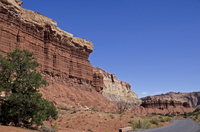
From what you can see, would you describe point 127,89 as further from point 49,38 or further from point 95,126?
point 95,126

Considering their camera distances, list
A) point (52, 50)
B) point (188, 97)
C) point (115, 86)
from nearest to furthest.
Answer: point (52, 50) < point (115, 86) < point (188, 97)

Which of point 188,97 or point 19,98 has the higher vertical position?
point 19,98

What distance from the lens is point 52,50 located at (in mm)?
45719

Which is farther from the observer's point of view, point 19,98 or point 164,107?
point 164,107

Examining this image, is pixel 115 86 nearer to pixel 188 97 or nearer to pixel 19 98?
pixel 188 97

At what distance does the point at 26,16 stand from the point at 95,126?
1260 inches

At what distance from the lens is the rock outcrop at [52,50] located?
114ft

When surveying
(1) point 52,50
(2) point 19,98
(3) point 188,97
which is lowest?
(3) point 188,97

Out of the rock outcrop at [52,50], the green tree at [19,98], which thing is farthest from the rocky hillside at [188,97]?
the green tree at [19,98]

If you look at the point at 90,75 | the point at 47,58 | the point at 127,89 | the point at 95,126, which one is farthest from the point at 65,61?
the point at 127,89

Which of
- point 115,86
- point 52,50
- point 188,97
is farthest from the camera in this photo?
point 188,97

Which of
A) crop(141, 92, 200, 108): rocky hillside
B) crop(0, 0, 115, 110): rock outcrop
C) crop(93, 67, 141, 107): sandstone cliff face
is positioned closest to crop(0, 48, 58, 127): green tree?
crop(0, 0, 115, 110): rock outcrop

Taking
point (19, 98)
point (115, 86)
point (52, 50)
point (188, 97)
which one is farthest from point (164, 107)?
point (19, 98)

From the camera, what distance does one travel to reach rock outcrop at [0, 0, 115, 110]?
34.8 metres
